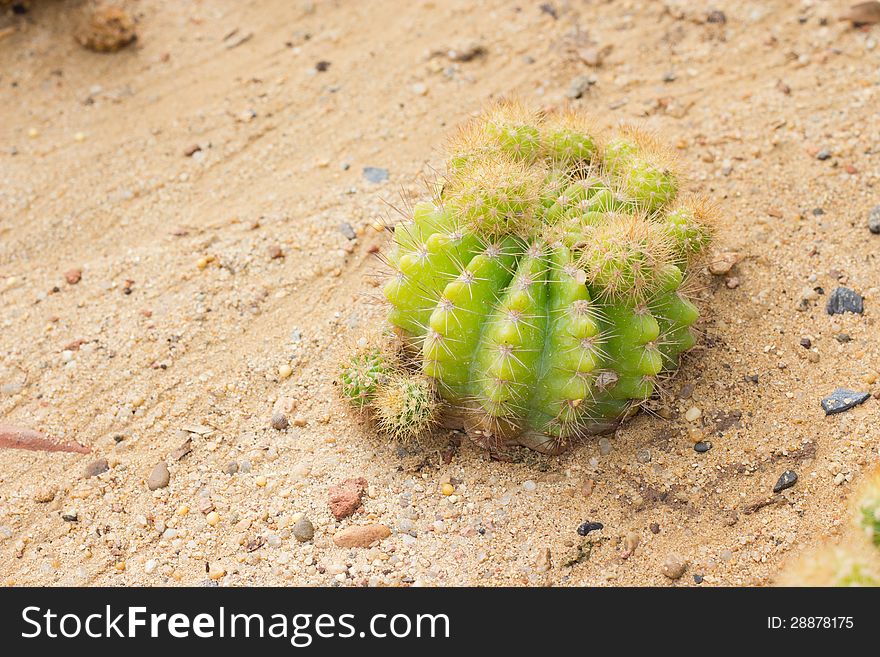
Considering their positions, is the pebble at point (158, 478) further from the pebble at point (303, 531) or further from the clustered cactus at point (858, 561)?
the clustered cactus at point (858, 561)

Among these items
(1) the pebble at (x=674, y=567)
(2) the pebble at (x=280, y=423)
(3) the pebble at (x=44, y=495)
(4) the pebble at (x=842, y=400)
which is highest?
(3) the pebble at (x=44, y=495)

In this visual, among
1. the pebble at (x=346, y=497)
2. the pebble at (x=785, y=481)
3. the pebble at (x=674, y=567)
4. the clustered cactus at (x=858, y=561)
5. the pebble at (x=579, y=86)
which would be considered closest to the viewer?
the clustered cactus at (x=858, y=561)

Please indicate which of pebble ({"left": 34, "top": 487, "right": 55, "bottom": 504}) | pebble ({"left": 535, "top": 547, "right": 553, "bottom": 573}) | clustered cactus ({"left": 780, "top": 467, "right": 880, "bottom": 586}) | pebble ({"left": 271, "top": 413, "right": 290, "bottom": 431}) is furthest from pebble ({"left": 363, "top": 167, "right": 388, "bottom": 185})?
clustered cactus ({"left": 780, "top": 467, "right": 880, "bottom": 586})

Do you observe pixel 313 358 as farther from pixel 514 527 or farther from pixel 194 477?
pixel 514 527

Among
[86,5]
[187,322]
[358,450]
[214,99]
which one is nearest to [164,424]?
[187,322]

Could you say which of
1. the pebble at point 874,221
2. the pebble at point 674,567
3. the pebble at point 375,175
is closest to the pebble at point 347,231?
the pebble at point 375,175

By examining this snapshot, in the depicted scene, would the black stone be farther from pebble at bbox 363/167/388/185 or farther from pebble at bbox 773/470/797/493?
pebble at bbox 363/167/388/185

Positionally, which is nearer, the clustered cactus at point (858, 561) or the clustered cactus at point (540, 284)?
the clustered cactus at point (858, 561)
